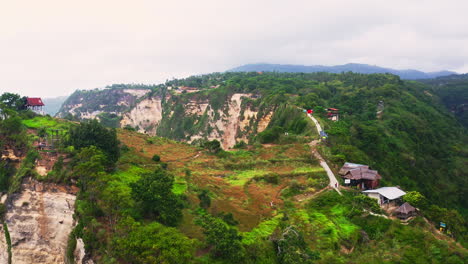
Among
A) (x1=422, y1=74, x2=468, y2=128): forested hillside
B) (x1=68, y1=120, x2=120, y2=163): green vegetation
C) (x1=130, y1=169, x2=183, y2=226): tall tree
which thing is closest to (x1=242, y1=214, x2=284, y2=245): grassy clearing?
(x1=130, y1=169, x2=183, y2=226): tall tree

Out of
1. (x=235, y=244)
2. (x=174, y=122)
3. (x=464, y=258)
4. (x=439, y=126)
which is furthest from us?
(x=174, y=122)

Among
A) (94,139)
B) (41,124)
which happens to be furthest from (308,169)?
(41,124)

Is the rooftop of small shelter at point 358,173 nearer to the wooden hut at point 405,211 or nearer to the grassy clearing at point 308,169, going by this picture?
the grassy clearing at point 308,169

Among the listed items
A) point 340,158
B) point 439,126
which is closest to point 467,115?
point 439,126

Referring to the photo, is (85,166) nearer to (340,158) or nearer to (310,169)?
(310,169)

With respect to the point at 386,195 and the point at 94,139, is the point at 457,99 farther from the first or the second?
the point at 94,139

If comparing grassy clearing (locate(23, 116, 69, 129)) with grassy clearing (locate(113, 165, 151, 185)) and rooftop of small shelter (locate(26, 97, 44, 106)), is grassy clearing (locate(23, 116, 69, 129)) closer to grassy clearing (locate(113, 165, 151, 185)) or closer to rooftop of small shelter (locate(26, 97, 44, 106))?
rooftop of small shelter (locate(26, 97, 44, 106))
